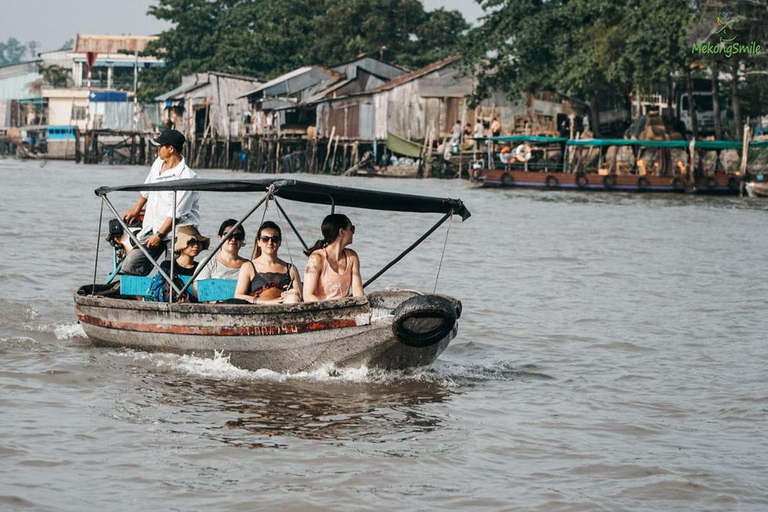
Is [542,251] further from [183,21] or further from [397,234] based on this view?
[183,21]

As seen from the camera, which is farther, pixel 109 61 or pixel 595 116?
pixel 109 61

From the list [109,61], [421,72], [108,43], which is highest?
[108,43]

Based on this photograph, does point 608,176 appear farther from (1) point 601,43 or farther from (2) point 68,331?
(2) point 68,331

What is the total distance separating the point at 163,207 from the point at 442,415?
305cm

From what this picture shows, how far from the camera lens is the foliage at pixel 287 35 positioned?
5441cm

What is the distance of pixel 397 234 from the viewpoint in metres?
22.2

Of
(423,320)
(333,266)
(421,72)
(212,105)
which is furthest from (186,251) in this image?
(212,105)

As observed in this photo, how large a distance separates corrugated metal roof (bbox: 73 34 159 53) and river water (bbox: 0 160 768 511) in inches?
2729

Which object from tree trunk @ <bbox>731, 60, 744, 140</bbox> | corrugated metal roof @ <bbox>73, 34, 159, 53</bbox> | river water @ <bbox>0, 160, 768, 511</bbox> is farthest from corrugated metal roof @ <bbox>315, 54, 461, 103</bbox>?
corrugated metal roof @ <bbox>73, 34, 159, 53</bbox>

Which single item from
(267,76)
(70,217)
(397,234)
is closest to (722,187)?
(397,234)

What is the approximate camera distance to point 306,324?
8133 millimetres

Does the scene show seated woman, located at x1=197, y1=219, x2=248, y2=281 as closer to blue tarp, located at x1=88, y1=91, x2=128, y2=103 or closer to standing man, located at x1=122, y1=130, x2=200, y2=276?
standing man, located at x1=122, y1=130, x2=200, y2=276

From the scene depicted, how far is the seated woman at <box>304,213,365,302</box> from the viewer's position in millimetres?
8242

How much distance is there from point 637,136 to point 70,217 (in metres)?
22.5
